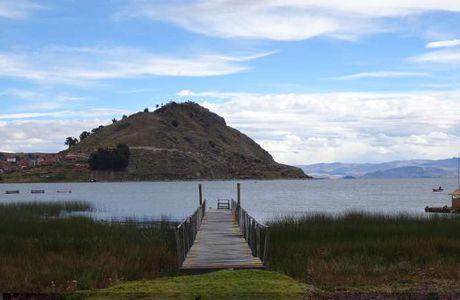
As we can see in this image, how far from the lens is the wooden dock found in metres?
18.2

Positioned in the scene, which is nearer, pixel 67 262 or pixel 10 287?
pixel 10 287

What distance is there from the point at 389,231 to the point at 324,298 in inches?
701

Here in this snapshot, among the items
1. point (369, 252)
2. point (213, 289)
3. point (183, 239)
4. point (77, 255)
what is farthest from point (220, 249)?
point (213, 289)

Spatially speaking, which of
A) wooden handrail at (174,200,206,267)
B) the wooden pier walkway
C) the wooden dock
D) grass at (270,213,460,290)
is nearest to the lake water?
grass at (270,213,460,290)

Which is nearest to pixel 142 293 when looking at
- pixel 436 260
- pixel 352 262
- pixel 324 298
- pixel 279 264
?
pixel 324 298

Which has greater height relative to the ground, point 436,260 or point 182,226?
point 182,226

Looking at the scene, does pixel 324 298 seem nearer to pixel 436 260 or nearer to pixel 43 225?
pixel 436 260

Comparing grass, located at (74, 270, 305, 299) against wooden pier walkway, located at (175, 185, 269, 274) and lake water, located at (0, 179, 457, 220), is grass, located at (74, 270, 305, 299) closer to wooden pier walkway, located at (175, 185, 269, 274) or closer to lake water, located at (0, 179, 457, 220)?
wooden pier walkway, located at (175, 185, 269, 274)

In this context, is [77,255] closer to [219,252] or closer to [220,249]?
[220,249]

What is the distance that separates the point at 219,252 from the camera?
2139 centimetres

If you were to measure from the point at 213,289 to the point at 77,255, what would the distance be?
1095cm

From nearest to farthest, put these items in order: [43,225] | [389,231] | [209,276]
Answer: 1. [209,276]
2. [389,231]
3. [43,225]

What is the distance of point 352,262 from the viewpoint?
71.5 ft

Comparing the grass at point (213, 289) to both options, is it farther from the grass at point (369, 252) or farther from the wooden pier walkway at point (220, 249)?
the wooden pier walkway at point (220, 249)
